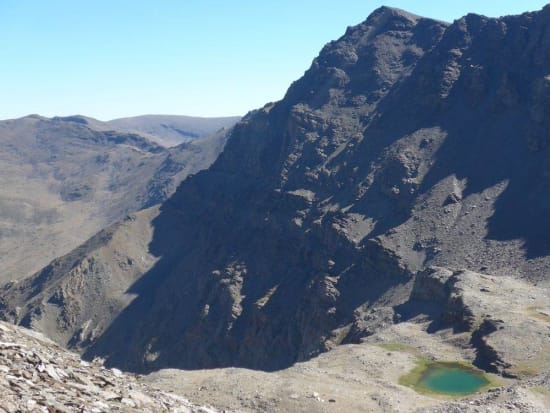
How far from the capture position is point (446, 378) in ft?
243

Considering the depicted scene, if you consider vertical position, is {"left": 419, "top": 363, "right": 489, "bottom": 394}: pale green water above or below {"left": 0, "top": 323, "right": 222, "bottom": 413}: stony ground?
below

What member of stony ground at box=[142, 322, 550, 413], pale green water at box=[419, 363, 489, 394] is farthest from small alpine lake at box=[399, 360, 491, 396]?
stony ground at box=[142, 322, 550, 413]

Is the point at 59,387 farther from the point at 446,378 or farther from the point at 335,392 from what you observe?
the point at 446,378

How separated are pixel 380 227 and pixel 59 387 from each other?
133m

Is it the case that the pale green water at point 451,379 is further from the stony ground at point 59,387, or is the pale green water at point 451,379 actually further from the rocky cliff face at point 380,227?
the stony ground at point 59,387

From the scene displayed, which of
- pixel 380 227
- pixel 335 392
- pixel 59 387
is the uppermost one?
pixel 380 227

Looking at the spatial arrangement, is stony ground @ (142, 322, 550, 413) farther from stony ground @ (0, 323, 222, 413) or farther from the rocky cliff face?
the rocky cliff face

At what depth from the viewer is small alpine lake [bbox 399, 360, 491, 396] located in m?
69.0

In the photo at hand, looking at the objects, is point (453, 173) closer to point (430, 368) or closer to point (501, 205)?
point (501, 205)

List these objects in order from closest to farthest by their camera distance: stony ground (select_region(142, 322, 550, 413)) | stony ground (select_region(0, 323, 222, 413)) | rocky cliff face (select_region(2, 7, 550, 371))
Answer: stony ground (select_region(0, 323, 222, 413)), stony ground (select_region(142, 322, 550, 413)), rocky cliff face (select_region(2, 7, 550, 371))

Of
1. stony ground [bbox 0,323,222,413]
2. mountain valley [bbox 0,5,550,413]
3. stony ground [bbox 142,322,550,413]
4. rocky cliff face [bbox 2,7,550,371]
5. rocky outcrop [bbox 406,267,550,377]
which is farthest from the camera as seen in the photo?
rocky cliff face [bbox 2,7,550,371]

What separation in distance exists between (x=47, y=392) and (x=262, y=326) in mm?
126040

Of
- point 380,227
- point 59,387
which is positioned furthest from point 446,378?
point 380,227

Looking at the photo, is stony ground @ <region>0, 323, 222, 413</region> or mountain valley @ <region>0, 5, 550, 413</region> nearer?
stony ground @ <region>0, 323, 222, 413</region>
